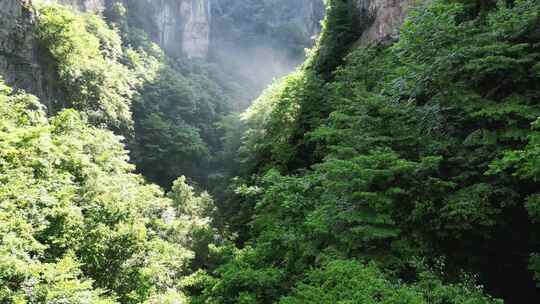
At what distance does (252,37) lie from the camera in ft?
225

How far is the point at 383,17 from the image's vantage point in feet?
61.5

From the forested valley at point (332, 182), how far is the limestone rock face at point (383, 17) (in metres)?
0.11

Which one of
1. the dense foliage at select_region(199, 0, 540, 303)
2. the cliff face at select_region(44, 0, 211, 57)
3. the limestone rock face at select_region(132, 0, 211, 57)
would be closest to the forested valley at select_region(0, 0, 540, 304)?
the dense foliage at select_region(199, 0, 540, 303)

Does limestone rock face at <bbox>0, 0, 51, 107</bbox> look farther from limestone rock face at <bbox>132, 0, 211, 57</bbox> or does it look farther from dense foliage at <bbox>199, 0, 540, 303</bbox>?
limestone rock face at <bbox>132, 0, 211, 57</bbox>

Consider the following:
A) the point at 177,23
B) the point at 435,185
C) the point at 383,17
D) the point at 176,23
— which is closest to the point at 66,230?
the point at 435,185

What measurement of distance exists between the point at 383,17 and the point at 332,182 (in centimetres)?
1372

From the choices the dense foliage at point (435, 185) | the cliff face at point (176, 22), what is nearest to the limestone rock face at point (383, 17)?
the dense foliage at point (435, 185)

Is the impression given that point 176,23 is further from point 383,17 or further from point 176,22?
point 383,17

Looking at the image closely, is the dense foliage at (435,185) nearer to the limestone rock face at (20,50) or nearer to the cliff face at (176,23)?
the limestone rock face at (20,50)

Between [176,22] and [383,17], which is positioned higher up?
[176,22]

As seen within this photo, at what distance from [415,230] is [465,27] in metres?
4.39

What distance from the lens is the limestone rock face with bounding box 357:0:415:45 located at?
17320mm

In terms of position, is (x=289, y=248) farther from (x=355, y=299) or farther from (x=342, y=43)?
(x=342, y=43)

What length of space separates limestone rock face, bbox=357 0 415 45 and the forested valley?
0.37 ft
